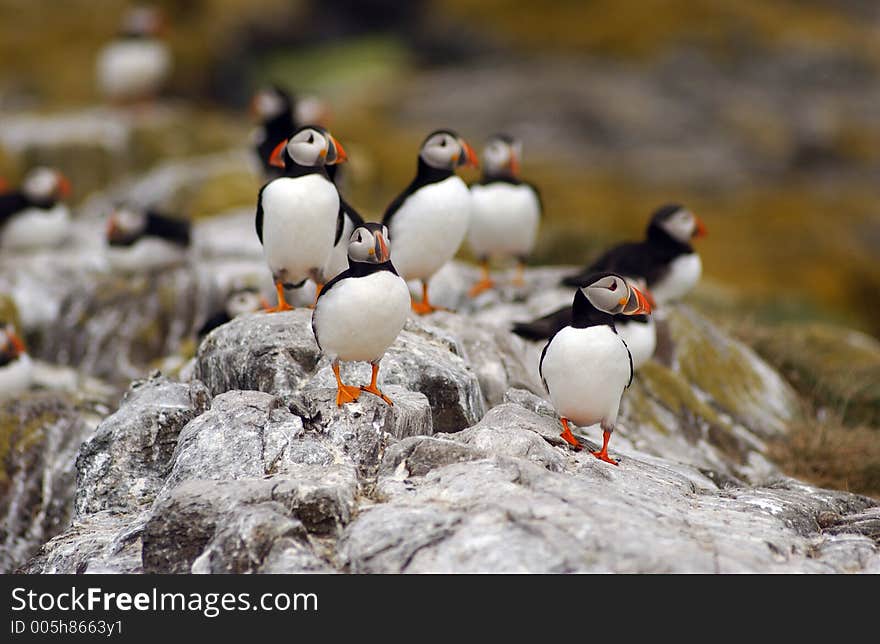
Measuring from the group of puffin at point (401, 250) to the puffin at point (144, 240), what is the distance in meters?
0.01

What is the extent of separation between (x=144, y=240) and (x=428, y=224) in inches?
182

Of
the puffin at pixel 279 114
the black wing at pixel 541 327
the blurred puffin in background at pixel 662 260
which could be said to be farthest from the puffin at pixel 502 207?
the puffin at pixel 279 114

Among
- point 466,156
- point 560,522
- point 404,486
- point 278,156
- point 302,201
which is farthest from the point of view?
point 466,156

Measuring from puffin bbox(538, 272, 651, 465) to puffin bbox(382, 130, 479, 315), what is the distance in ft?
6.30

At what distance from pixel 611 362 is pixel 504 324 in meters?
3.17

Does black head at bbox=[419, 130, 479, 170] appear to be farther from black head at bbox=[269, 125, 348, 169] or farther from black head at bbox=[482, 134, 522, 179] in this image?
black head at bbox=[482, 134, 522, 179]

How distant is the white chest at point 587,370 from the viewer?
22.9 feet

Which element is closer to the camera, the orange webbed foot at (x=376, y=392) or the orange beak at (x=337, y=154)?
the orange webbed foot at (x=376, y=392)

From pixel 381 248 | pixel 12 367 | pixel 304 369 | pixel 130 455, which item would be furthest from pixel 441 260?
pixel 12 367

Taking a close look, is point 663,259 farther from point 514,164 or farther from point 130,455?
point 130,455

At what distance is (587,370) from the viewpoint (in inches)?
275

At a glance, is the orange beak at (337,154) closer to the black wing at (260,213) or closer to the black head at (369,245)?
the black wing at (260,213)

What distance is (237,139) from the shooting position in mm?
20000
